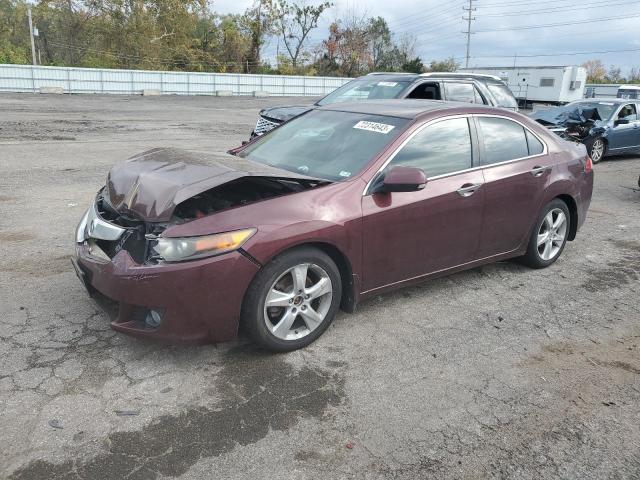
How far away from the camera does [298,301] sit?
3.64 metres

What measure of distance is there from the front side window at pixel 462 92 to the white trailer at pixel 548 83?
74.4 feet

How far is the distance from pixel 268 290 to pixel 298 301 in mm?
266

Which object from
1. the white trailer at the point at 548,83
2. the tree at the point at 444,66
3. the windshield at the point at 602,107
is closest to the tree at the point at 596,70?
the tree at the point at 444,66

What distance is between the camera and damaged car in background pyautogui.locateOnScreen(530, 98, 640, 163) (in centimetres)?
1316

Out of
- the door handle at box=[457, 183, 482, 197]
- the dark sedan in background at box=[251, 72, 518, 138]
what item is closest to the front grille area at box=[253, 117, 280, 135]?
the dark sedan in background at box=[251, 72, 518, 138]

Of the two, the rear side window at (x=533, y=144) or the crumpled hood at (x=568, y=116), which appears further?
the crumpled hood at (x=568, y=116)

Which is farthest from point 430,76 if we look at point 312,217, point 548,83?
point 548,83

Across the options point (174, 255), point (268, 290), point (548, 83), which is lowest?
point (268, 290)

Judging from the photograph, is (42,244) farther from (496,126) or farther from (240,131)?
(240,131)

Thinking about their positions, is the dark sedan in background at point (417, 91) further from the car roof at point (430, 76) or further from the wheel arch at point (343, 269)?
the wheel arch at point (343, 269)

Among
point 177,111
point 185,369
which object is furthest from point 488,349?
point 177,111

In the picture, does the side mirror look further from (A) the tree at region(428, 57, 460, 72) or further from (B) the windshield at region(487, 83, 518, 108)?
(A) the tree at region(428, 57, 460, 72)

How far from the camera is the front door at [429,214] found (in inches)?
156

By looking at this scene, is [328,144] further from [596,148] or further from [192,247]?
[596,148]
